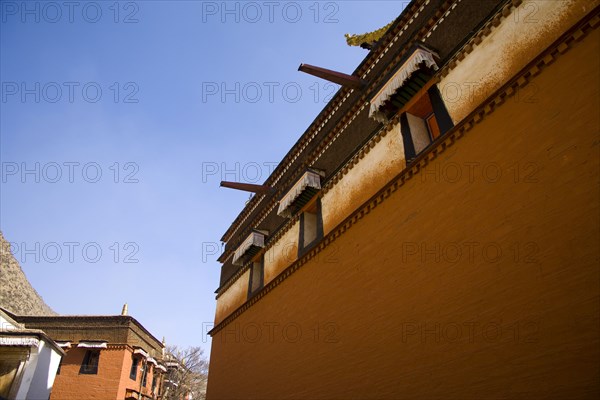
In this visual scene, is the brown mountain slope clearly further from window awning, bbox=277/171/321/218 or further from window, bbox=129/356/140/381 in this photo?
window awning, bbox=277/171/321/218

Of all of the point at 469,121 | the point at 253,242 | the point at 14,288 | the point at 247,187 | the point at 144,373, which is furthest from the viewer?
the point at 14,288

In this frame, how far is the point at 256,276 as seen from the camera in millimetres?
10680

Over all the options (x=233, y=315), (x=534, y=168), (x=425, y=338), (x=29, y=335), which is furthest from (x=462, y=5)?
(x=29, y=335)

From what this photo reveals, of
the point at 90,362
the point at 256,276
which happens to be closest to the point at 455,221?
the point at 256,276

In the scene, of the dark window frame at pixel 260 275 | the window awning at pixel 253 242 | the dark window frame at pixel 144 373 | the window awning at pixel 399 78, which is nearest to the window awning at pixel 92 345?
the dark window frame at pixel 144 373

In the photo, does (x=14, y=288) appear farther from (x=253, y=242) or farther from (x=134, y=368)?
(x=253, y=242)

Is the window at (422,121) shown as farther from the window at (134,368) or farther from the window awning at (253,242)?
the window at (134,368)

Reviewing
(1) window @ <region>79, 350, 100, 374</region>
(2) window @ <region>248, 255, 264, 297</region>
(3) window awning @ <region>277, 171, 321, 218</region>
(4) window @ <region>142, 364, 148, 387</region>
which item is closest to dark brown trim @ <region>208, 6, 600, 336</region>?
(3) window awning @ <region>277, 171, 321, 218</region>

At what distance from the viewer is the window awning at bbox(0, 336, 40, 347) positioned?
34.8 feet

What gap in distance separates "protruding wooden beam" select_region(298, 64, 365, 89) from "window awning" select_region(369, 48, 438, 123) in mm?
1228

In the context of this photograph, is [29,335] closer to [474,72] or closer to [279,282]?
[279,282]

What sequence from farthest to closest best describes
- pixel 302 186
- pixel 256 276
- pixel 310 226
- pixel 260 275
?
pixel 256 276 < pixel 260 275 < pixel 310 226 < pixel 302 186

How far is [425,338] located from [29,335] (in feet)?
37.4

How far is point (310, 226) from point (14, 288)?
120ft
